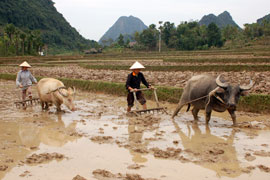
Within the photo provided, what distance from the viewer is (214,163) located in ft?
14.9

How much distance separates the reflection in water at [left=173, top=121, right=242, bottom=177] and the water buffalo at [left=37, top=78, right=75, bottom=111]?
3.41 metres

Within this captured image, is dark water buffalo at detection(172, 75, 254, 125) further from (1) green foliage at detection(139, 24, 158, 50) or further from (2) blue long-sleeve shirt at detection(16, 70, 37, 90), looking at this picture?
(1) green foliage at detection(139, 24, 158, 50)

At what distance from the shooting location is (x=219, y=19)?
139000 millimetres

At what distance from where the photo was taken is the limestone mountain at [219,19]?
436 ft

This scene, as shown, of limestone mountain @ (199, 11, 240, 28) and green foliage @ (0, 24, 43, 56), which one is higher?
limestone mountain @ (199, 11, 240, 28)

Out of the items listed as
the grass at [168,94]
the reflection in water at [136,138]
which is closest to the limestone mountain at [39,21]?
the grass at [168,94]

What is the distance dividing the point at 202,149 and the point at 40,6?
10405 cm

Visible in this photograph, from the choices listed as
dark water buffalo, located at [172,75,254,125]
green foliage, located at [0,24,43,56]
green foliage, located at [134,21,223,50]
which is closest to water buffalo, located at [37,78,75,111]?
dark water buffalo, located at [172,75,254,125]

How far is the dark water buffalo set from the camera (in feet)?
21.6

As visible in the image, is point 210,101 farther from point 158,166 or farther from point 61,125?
point 61,125

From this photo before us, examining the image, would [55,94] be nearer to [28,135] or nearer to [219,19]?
[28,135]

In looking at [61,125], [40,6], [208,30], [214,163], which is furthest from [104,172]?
[40,6]

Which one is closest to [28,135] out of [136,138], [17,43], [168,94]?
[136,138]

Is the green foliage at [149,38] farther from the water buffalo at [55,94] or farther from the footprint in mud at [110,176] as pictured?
the footprint in mud at [110,176]
